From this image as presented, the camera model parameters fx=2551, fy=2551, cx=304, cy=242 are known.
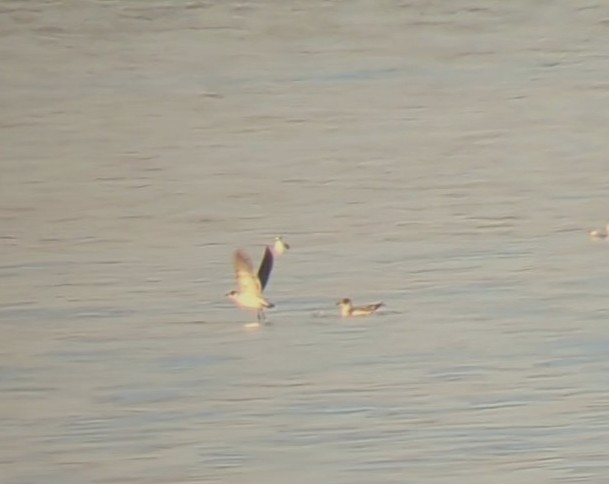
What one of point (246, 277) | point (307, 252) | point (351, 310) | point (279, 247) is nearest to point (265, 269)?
point (246, 277)

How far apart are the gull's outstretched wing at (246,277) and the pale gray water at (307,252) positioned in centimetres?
13

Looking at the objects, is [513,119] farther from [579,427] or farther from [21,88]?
[579,427]

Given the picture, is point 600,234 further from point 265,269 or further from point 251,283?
point 251,283

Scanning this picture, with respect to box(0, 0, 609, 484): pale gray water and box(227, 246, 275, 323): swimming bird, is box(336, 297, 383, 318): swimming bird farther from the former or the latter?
box(227, 246, 275, 323): swimming bird

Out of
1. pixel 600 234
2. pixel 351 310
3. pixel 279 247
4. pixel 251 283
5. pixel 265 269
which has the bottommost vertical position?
pixel 351 310

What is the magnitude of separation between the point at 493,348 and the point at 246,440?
4.06ft

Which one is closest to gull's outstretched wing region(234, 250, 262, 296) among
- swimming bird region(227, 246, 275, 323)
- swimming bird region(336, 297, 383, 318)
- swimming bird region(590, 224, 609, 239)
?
swimming bird region(227, 246, 275, 323)

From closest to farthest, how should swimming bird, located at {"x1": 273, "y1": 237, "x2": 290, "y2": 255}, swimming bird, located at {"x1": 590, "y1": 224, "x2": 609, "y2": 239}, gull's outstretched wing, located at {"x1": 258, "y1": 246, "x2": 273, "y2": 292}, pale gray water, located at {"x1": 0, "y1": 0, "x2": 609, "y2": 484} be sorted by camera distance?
pale gray water, located at {"x1": 0, "y1": 0, "x2": 609, "y2": 484}, gull's outstretched wing, located at {"x1": 258, "y1": 246, "x2": 273, "y2": 292}, swimming bird, located at {"x1": 273, "y1": 237, "x2": 290, "y2": 255}, swimming bird, located at {"x1": 590, "y1": 224, "x2": 609, "y2": 239}

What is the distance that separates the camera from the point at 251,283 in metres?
8.77

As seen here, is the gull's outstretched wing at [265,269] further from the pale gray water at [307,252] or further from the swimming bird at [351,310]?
the swimming bird at [351,310]

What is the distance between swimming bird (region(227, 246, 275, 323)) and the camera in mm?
8734

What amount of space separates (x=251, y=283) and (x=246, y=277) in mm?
28

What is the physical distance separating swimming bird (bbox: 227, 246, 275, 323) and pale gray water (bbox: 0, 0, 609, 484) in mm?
86

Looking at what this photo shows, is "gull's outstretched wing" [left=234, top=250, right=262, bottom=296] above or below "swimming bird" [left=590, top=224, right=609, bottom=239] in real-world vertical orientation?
below
